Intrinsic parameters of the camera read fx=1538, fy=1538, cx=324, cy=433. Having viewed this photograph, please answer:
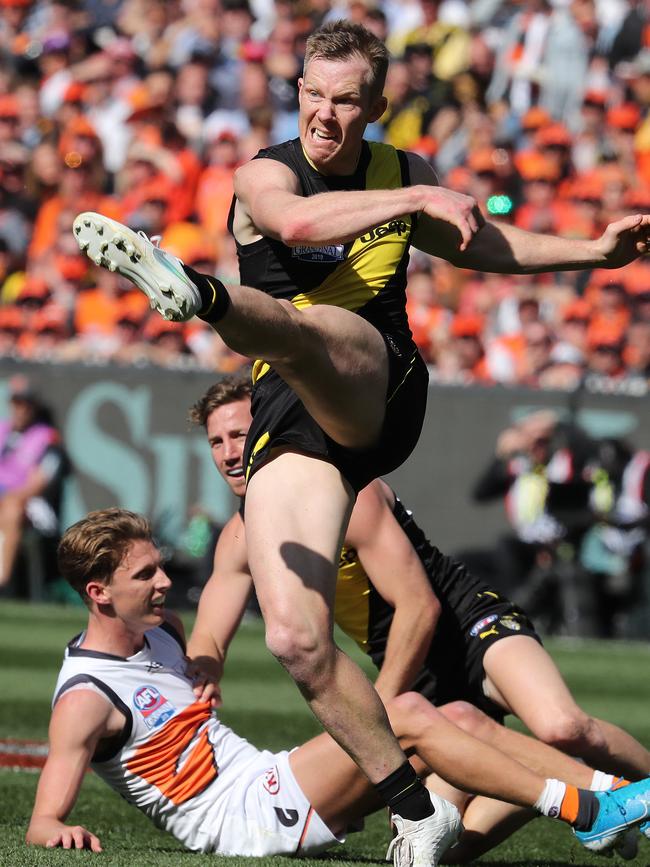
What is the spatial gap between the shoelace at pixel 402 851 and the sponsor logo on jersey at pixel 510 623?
134cm

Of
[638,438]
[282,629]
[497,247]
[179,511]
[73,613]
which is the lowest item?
[73,613]

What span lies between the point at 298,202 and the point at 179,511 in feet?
27.6

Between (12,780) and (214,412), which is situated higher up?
(214,412)

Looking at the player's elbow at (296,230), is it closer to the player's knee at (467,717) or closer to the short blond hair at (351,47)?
the short blond hair at (351,47)

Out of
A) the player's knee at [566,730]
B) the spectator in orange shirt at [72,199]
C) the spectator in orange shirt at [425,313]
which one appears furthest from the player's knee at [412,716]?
the spectator in orange shirt at [72,199]

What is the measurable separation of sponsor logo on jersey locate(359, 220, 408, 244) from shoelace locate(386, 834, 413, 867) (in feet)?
5.85

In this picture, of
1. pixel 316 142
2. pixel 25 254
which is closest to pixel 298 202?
pixel 316 142

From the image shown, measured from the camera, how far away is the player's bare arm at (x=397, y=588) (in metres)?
5.06

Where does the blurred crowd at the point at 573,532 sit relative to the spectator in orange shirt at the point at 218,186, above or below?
below

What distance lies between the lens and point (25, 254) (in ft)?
50.5

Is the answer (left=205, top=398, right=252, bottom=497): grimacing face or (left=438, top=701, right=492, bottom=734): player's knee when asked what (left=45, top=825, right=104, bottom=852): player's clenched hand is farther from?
(left=205, top=398, right=252, bottom=497): grimacing face

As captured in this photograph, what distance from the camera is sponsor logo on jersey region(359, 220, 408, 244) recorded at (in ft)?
15.5

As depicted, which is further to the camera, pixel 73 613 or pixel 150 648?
pixel 73 613

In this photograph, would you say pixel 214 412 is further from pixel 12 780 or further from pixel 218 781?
pixel 12 780
